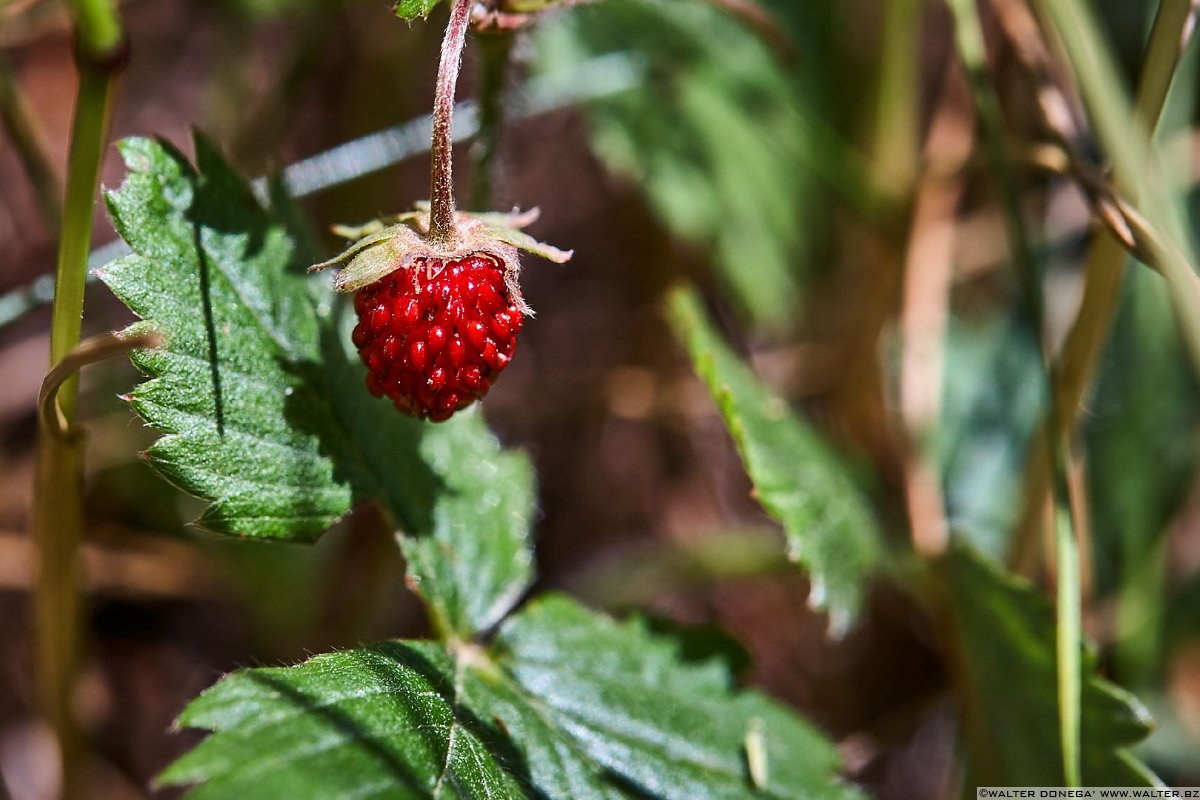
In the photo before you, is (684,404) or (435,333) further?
(684,404)

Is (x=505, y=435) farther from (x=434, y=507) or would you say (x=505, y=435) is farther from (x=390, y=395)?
(x=390, y=395)

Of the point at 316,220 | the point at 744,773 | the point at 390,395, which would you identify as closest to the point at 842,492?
the point at 744,773

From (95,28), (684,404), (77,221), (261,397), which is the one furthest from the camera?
(684,404)

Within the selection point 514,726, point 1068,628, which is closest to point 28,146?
point 514,726

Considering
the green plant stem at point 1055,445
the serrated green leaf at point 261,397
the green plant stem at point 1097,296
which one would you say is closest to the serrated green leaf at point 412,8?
the serrated green leaf at point 261,397

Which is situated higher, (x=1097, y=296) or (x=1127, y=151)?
(x=1127, y=151)

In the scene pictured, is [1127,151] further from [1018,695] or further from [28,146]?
[28,146]
